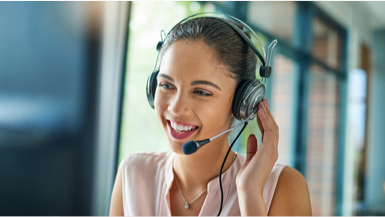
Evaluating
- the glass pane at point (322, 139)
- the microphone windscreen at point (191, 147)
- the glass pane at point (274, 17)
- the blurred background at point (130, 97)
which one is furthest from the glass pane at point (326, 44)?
the microphone windscreen at point (191, 147)

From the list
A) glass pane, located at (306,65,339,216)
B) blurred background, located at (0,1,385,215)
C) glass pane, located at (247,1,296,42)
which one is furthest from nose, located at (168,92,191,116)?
glass pane, located at (306,65,339,216)

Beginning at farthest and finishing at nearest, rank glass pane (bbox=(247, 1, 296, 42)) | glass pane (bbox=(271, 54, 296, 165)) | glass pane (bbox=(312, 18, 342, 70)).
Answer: glass pane (bbox=(312, 18, 342, 70)) → glass pane (bbox=(271, 54, 296, 165)) → glass pane (bbox=(247, 1, 296, 42))

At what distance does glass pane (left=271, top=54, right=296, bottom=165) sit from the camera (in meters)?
3.73

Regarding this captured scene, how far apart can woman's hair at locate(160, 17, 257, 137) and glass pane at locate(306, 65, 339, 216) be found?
3.49 m

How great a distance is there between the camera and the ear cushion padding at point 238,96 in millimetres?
1003

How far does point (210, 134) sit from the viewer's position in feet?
3.34

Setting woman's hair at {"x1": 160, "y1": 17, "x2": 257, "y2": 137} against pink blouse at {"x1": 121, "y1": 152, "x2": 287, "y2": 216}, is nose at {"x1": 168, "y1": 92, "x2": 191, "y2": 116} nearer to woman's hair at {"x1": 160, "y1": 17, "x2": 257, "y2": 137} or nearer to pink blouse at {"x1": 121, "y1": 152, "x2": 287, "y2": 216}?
woman's hair at {"x1": 160, "y1": 17, "x2": 257, "y2": 137}

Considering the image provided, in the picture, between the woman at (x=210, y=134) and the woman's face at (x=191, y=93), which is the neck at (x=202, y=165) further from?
the woman's face at (x=191, y=93)

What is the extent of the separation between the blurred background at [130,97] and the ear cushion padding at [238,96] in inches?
41.4

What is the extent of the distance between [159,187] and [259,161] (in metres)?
0.44

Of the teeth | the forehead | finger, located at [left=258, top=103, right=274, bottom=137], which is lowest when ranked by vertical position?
the teeth

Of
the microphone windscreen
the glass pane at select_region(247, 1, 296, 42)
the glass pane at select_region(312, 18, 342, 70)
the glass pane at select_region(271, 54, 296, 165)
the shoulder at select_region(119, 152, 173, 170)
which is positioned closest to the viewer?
the microphone windscreen

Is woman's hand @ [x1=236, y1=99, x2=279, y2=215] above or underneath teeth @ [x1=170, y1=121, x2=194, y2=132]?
underneath

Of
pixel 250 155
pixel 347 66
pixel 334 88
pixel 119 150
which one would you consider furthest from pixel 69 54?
pixel 347 66
